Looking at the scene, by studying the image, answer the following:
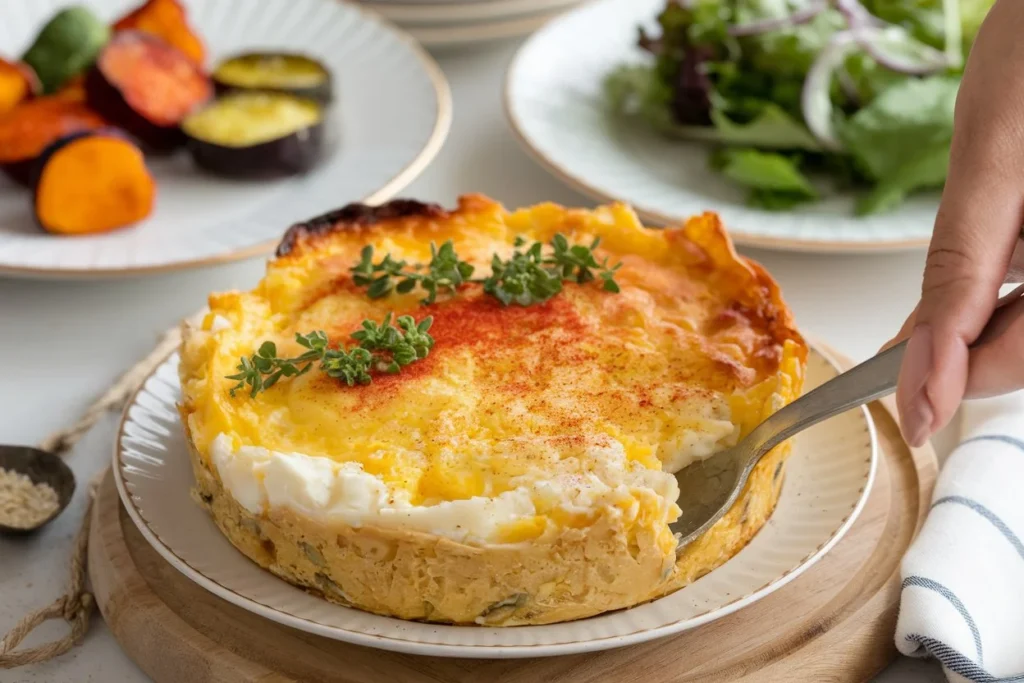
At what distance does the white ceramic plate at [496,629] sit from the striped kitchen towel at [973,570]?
16 cm

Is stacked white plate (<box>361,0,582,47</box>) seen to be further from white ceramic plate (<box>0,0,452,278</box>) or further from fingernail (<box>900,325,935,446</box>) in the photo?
fingernail (<box>900,325,935,446</box>)

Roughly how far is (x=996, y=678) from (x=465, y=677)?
91 cm

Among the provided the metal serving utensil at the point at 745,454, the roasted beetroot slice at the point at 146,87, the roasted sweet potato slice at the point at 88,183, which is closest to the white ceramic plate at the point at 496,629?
the metal serving utensil at the point at 745,454

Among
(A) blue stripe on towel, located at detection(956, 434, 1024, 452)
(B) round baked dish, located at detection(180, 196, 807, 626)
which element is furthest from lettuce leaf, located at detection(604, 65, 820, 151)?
(A) blue stripe on towel, located at detection(956, 434, 1024, 452)

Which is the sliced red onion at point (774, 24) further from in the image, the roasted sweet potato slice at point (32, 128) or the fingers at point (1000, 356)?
the fingers at point (1000, 356)

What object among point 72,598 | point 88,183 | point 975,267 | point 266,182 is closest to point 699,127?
point 266,182

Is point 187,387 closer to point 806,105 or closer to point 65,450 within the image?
point 65,450

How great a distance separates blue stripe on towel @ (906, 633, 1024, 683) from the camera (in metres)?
2.05

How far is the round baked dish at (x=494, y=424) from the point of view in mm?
2023

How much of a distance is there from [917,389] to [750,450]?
45 cm

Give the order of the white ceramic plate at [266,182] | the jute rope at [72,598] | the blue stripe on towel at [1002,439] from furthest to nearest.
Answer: the white ceramic plate at [266,182]
the blue stripe on towel at [1002,439]
the jute rope at [72,598]

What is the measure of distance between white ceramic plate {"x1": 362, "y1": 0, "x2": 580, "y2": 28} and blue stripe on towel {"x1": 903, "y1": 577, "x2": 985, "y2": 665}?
316cm

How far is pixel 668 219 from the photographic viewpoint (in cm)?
350

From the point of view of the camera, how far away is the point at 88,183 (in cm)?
359
